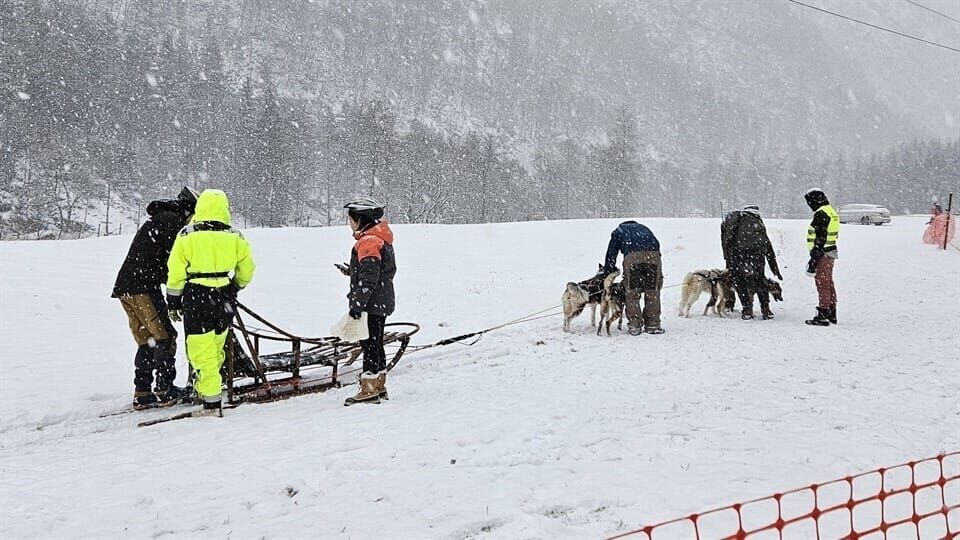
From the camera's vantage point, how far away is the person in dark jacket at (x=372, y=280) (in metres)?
6.09

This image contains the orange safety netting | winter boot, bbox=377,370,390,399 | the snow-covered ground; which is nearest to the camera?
the snow-covered ground

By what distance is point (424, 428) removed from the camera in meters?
5.34

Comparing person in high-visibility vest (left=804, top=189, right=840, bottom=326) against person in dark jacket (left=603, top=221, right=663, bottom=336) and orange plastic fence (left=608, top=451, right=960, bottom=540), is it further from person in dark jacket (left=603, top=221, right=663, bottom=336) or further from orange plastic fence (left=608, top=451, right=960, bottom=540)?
orange plastic fence (left=608, top=451, right=960, bottom=540)

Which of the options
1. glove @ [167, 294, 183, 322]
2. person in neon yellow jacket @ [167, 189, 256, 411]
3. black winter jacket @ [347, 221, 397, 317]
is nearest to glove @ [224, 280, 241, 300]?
person in neon yellow jacket @ [167, 189, 256, 411]

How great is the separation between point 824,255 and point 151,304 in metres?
9.99

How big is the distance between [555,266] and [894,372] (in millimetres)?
12364

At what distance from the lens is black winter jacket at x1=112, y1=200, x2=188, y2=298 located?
6.15m

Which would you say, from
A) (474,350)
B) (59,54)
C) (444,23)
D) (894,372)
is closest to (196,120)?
(59,54)

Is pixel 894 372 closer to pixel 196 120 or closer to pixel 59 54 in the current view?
pixel 59 54

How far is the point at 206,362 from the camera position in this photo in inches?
224

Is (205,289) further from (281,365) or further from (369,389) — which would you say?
(369,389)

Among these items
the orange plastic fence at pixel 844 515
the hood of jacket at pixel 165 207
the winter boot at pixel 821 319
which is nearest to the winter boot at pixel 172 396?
the hood of jacket at pixel 165 207

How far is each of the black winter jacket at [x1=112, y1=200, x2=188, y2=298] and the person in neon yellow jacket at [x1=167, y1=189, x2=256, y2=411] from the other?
2.04ft

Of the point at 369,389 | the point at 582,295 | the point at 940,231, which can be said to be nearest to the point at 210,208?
the point at 369,389
